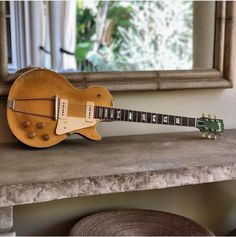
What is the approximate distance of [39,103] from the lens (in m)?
1.04

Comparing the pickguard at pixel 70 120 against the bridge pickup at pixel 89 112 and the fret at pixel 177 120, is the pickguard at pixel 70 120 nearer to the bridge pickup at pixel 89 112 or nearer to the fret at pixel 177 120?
the bridge pickup at pixel 89 112

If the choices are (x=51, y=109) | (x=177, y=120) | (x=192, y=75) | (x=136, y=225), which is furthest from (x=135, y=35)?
(x=136, y=225)

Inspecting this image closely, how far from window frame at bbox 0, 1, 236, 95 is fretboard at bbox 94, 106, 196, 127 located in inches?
4.4

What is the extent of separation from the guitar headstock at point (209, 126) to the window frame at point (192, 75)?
0.14 meters

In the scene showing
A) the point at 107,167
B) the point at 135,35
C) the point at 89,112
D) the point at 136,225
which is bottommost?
the point at 136,225

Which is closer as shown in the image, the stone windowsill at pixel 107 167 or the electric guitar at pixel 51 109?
the stone windowsill at pixel 107 167

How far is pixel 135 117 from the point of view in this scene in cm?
111

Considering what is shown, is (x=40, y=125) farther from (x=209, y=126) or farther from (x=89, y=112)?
(x=209, y=126)

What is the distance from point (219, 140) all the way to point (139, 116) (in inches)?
10.0

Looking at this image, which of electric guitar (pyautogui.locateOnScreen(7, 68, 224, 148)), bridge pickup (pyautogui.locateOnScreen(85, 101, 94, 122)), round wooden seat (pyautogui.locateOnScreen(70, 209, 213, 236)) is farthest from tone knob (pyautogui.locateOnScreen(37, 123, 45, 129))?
round wooden seat (pyautogui.locateOnScreen(70, 209, 213, 236))

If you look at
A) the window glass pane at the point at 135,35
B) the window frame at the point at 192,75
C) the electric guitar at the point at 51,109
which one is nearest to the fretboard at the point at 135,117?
the electric guitar at the point at 51,109

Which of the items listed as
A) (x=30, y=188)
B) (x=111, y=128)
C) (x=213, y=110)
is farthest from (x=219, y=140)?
(x=30, y=188)

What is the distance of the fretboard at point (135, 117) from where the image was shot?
1.08 metres

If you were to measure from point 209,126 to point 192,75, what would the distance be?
19 cm
